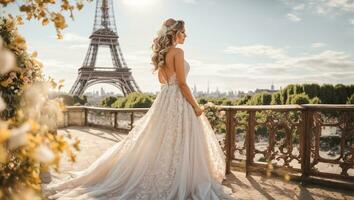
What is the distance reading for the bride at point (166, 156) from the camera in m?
3.88

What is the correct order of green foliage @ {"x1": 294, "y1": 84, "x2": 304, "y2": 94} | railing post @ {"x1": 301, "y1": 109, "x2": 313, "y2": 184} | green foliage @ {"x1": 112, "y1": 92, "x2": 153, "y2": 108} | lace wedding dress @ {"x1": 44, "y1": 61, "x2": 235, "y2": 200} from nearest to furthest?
lace wedding dress @ {"x1": 44, "y1": 61, "x2": 235, "y2": 200}
railing post @ {"x1": 301, "y1": 109, "x2": 313, "y2": 184}
green foliage @ {"x1": 294, "y1": 84, "x2": 304, "y2": 94}
green foliage @ {"x1": 112, "y1": 92, "x2": 153, "y2": 108}

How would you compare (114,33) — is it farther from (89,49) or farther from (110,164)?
(110,164)

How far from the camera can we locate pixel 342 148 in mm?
4473

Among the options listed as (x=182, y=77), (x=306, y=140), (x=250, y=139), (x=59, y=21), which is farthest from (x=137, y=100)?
(x=59, y=21)

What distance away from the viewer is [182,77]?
4262 millimetres

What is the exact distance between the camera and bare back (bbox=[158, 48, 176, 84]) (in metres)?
4.18

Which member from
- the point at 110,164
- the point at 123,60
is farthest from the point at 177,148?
the point at 123,60

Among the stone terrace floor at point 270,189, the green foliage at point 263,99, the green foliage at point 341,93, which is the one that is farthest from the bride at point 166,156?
the green foliage at point 263,99

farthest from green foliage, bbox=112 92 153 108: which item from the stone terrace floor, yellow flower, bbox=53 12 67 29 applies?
yellow flower, bbox=53 12 67 29

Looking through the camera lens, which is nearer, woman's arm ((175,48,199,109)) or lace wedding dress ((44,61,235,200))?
lace wedding dress ((44,61,235,200))

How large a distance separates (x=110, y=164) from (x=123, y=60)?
3552 cm

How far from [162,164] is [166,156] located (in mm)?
107

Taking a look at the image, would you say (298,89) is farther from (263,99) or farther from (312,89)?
(263,99)

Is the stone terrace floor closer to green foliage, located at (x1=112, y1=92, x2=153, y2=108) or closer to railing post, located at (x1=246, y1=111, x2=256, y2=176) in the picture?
railing post, located at (x1=246, y1=111, x2=256, y2=176)
